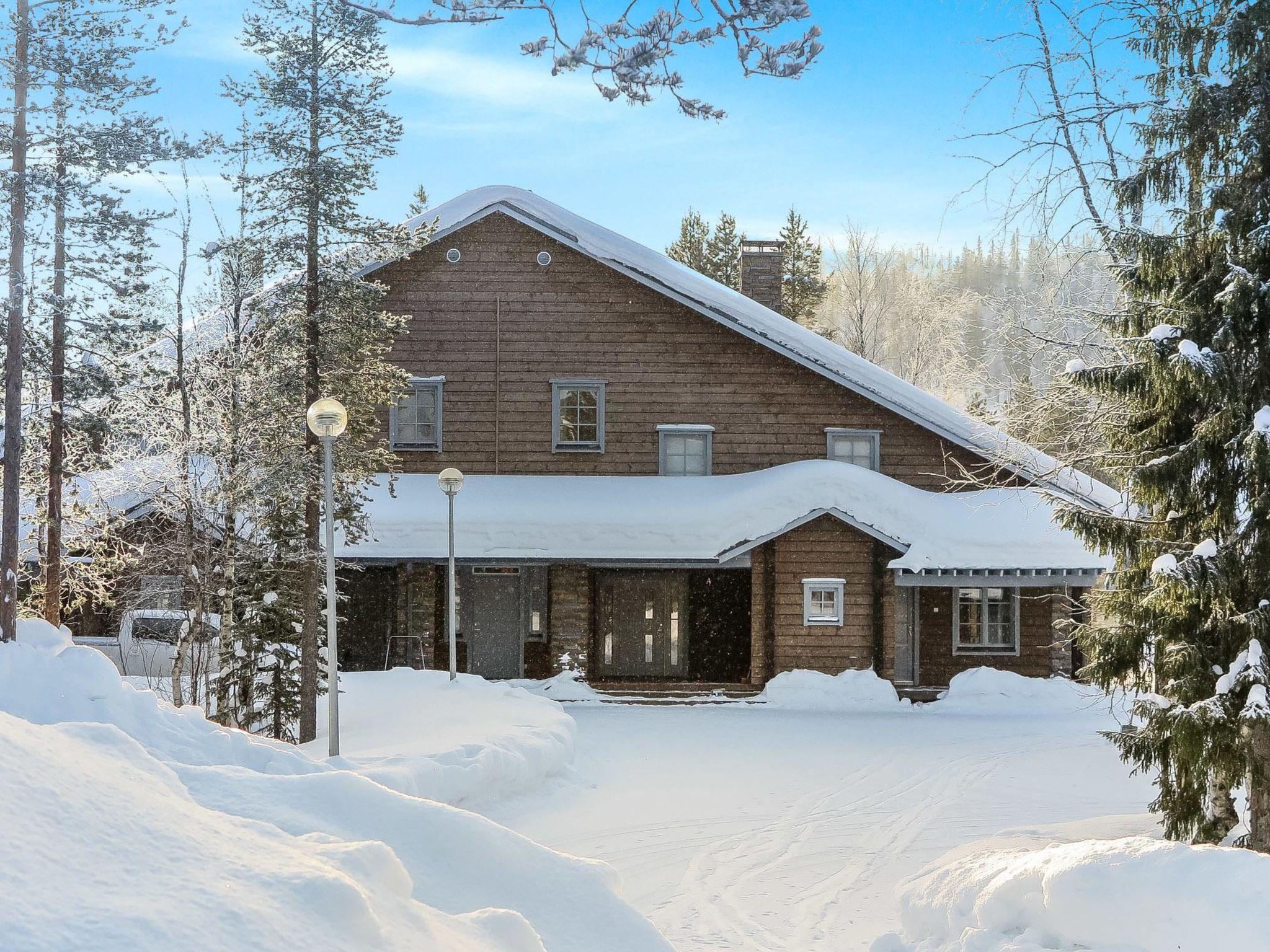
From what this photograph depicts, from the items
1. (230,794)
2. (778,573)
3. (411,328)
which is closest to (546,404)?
(411,328)

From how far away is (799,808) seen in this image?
11891 mm

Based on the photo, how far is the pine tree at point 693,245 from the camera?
171ft

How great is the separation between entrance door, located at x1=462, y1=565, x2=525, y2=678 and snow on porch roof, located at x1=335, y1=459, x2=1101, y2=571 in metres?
1.77

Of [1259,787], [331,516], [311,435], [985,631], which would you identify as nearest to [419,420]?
[311,435]

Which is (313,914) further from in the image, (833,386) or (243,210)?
(833,386)

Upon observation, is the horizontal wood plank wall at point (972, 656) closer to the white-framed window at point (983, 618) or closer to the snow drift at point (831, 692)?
the white-framed window at point (983, 618)

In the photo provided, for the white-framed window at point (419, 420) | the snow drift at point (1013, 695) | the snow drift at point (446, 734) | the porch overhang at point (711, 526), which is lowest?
the snow drift at point (1013, 695)

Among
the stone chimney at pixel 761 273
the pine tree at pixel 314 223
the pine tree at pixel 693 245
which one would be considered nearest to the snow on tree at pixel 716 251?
the pine tree at pixel 693 245

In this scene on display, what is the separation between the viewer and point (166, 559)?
51.3ft

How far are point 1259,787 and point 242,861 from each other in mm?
7942

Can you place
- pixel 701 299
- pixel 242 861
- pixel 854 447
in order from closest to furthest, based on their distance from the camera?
pixel 242 861, pixel 701 299, pixel 854 447

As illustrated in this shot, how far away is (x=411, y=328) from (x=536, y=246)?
2.94 metres

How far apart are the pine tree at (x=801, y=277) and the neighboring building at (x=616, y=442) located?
27592 mm

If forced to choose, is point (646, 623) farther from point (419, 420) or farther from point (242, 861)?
point (242, 861)
